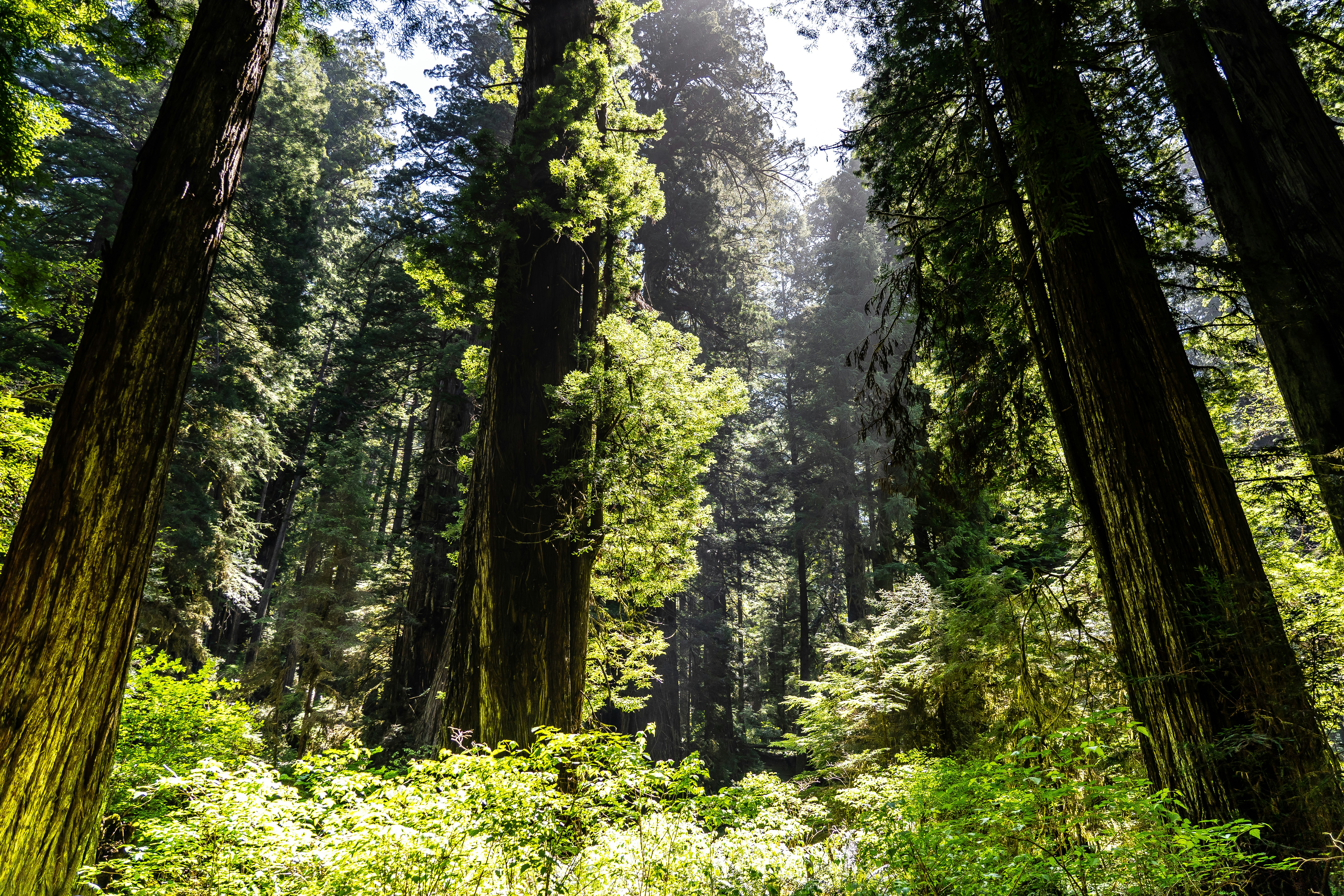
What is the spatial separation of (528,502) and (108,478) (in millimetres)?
3634

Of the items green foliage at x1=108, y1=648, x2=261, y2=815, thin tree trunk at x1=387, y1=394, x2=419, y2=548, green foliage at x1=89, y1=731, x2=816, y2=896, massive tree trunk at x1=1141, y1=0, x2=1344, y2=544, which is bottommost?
green foliage at x1=89, y1=731, x2=816, y2=896

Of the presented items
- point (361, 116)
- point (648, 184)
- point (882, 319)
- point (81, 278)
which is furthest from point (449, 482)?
point (361, 116)

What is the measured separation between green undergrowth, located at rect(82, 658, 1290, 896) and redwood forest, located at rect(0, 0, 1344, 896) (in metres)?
0.04

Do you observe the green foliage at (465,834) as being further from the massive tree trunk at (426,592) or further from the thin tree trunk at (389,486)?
the thin tree trunk at (389,486)

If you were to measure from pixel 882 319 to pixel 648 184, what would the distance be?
12.0ft

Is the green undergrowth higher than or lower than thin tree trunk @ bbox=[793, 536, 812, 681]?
lower

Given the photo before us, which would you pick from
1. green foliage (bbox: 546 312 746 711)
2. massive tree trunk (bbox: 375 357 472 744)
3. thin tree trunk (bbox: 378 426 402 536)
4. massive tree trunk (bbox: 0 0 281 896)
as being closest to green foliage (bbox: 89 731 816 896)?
massive tree trunk (bbox: 0 0 281 896)

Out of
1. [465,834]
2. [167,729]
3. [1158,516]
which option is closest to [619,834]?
[465,834]

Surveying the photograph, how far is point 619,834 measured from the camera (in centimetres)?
371

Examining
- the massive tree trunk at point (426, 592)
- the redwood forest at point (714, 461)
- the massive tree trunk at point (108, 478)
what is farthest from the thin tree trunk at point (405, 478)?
the massive tree trunk at point (108, 478)

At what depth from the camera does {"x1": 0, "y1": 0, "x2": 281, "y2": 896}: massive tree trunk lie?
247cm

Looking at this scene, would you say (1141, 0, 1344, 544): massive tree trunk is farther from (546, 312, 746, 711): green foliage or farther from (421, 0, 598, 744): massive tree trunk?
(421, 0, 598, 744): massive tree trunk

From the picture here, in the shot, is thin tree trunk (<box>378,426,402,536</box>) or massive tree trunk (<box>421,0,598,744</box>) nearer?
massive tree trunk (<box>421,0,598,744</box>)

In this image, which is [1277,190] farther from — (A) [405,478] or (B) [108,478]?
(A) [405,478]
